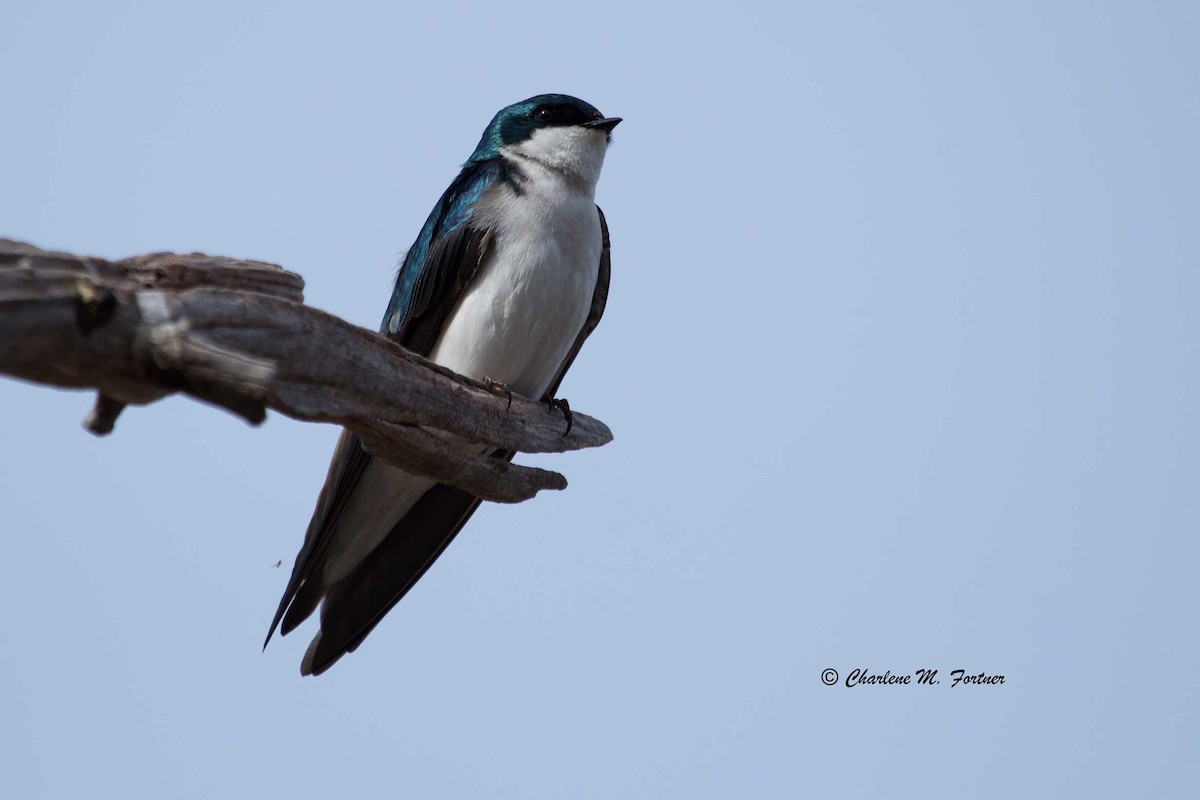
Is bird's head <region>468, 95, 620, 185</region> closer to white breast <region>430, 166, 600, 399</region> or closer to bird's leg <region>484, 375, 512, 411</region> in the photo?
white breast <region>430, 166, 600, 399</region>

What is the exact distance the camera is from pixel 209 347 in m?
2.54

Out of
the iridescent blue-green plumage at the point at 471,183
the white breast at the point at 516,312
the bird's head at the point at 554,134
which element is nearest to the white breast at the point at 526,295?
the white breast at the point at 516,312

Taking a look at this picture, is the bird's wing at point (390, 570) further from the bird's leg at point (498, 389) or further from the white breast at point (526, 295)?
the bird's leg at point (498, 389)

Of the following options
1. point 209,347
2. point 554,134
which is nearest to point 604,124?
point 554,134

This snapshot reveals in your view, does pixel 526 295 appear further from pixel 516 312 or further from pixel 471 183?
pixel 471 183

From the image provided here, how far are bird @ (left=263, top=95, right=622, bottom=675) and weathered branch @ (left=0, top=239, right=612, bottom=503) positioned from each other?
90 centimetres

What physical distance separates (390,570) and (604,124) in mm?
1845

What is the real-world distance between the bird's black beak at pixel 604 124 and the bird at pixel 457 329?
115 mm

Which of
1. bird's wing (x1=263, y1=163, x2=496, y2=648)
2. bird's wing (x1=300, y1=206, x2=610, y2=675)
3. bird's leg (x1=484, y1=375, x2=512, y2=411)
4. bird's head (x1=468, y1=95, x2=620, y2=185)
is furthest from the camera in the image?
bird's head (x1=468, y1=95, x2=620, y2=185)

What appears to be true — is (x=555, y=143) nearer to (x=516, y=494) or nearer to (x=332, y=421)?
(x=516, y=494)

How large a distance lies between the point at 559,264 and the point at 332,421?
1504 mm

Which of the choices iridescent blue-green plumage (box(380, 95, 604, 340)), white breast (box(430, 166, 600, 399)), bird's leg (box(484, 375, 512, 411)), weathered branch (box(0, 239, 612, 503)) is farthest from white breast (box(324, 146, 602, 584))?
weathered branch (box(0, 239, 612, 503))

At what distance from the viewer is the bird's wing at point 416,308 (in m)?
4.38

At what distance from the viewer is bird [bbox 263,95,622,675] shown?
445 centimetres
